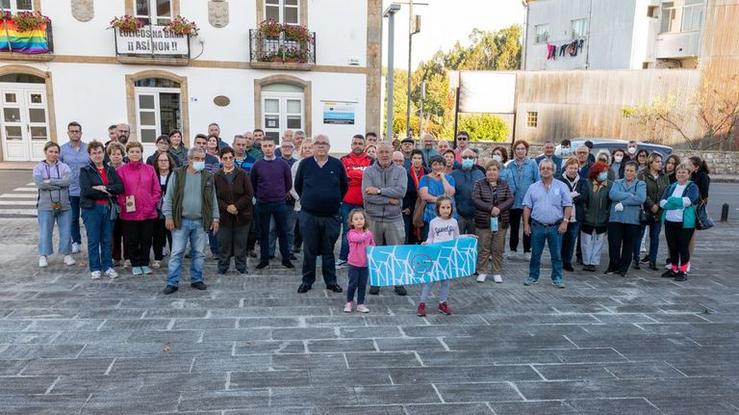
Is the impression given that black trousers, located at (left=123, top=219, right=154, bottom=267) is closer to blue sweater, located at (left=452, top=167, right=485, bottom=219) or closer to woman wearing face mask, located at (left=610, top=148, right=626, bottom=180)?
blue sweater, located at (left=452, top=167, right=485, bottom=219)

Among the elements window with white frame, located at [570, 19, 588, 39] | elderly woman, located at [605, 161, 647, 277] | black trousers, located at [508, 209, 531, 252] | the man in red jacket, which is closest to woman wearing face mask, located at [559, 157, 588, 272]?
elderly woman, located at [605, 161, 647, 277]

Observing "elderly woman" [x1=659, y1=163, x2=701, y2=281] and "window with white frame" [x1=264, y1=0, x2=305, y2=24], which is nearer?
"elderly woman" [x1=659, y1=163, x2=701, y2=281]

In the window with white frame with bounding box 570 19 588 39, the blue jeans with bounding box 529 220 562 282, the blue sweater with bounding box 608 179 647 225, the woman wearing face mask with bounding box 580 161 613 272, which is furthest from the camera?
the window with white frame with bounding box 570 19 588 39

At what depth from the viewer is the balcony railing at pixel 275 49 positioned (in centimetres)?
Result: 1991

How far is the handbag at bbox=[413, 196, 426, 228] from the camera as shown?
26.5 ft

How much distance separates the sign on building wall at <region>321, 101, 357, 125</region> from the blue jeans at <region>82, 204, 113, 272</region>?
1407cm

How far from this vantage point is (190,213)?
279 inches

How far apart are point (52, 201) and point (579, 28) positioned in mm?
32134

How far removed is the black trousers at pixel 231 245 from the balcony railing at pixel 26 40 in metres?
14.9

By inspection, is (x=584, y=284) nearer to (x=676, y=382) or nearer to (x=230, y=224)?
(x=676, y=382)

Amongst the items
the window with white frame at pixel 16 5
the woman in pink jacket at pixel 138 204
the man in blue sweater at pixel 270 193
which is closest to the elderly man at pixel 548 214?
the man in blue sweater at pixel 270 193

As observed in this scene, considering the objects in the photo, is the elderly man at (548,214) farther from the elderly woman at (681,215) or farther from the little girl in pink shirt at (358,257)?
the little girl in pink shirt at (358,257)

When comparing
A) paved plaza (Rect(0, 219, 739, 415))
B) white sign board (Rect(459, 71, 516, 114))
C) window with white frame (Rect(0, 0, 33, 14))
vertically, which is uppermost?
window with white frame (Rect(0, 0, 33, 14))

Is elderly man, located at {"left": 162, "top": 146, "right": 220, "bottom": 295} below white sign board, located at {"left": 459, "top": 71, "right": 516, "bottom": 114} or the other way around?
below
